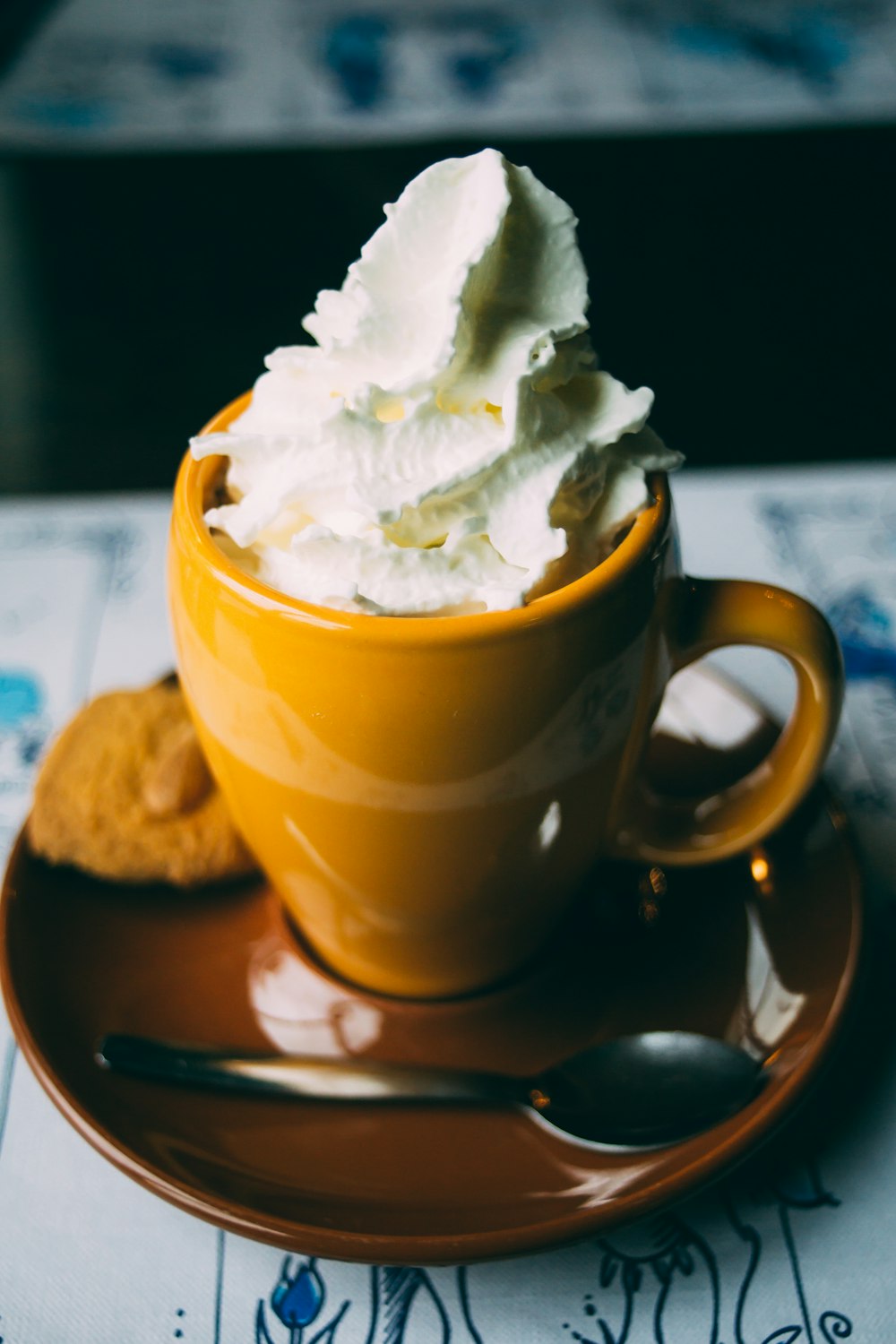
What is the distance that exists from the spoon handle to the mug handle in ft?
0.62

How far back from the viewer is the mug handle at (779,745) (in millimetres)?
642

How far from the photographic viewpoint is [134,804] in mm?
784

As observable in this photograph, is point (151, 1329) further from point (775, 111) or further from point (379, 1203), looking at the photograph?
point (775, 111)

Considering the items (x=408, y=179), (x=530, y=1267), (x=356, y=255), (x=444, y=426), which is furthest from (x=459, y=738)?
(x=408, y=179)

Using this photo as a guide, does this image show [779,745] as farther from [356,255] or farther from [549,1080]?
[356,255]

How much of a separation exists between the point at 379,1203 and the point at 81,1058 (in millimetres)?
186

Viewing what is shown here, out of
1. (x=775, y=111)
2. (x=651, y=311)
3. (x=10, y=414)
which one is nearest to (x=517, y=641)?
(x=10, y=414)

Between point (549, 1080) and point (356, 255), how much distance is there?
5.10 feet

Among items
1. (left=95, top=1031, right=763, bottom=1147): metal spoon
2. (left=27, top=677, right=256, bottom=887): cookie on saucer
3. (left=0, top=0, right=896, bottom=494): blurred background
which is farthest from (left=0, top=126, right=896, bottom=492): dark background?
(left=95, top=1031, right=763, bottom=1147): metal spoon

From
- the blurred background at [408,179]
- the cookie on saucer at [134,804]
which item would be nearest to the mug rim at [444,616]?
the cookie on saucer at [134,804]

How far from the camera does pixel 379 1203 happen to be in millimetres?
583

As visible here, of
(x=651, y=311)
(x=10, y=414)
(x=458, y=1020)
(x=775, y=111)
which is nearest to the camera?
(x=458, y=1020)

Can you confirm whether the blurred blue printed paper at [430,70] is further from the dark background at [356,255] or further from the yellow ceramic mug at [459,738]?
the yellow ceramic mug at [459,738]

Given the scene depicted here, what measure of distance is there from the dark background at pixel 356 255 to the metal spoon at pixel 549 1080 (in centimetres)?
95
